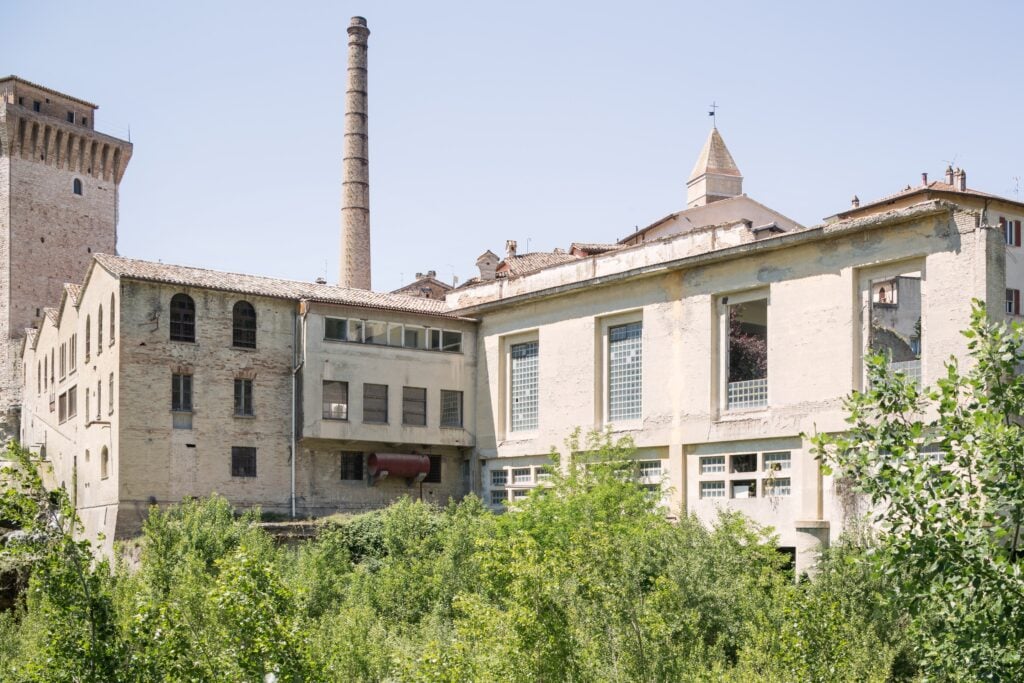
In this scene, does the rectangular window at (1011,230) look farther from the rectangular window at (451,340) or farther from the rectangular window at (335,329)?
the rectangular window at (335,329)

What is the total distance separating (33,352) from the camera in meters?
48.4

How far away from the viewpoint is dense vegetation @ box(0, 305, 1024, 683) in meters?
Answer: 11.1

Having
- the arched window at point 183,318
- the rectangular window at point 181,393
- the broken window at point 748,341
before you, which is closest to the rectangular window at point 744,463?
the broken window at point 748,341

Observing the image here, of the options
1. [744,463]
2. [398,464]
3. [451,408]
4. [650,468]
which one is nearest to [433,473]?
[398,464]

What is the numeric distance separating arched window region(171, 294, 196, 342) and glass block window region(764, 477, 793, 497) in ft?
51.4

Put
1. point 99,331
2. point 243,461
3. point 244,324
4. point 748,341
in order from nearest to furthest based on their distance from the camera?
point 243,461
point 244,324
point 99,331
point 748,341

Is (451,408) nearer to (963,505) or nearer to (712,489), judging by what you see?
(712,489)

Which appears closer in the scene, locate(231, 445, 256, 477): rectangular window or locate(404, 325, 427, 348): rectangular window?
locate(231, 445, 256, 477): rectangular window

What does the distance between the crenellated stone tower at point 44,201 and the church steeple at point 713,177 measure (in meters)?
30.3

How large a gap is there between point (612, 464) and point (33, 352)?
94.3 feet

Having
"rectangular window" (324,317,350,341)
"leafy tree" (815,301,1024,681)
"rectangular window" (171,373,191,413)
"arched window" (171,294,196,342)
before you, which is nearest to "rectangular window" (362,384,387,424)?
"rectangular window" (324,317,350,341)

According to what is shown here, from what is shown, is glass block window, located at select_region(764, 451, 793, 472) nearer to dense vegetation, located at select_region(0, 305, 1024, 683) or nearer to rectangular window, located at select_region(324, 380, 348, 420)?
dense vegetation, located at select_region(0, 305, 1024, 683)

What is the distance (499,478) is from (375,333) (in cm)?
558

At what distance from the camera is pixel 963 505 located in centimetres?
1184
